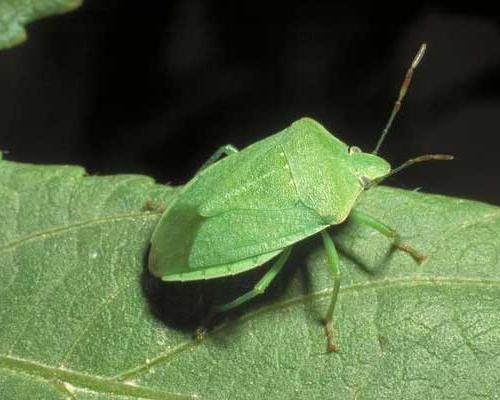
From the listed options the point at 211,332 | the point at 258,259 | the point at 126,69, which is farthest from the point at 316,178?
the point at 126,69

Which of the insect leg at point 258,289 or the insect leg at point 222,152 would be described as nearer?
the insect leg at point 258,289

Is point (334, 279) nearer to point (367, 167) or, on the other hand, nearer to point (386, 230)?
point (386, 230)

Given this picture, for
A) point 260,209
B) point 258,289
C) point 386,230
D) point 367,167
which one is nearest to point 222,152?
point 260,209

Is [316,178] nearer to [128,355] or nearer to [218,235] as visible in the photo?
[218,235]

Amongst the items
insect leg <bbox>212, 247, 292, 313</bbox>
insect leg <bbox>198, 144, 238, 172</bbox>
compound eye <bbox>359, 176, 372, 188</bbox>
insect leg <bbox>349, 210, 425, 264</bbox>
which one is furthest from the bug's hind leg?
insect leg <bbox>198, 144, 238, 172</bbox>

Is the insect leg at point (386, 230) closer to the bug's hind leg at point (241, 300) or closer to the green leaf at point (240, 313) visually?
the green leaf at point (240, 313)

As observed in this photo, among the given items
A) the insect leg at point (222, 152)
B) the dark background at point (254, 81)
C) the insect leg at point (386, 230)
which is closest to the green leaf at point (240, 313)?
the insect leg at point (386, 230)
